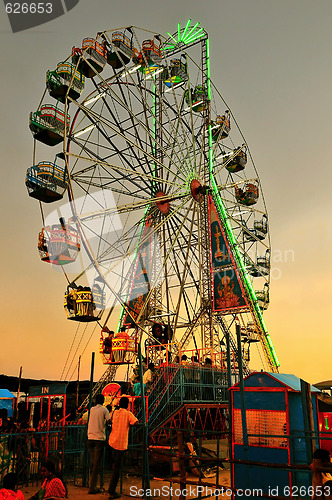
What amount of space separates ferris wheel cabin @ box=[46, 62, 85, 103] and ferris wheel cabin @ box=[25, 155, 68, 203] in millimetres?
2645

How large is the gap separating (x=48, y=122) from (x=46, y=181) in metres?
2.26

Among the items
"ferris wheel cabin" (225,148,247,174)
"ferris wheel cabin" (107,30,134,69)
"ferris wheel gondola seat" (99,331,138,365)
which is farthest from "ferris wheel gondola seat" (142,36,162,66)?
"ferris wheel gondola seat" (99,331,138,365)

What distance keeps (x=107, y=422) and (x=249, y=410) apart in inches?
98.1

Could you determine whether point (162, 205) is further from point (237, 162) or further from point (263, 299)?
point (263, 299)

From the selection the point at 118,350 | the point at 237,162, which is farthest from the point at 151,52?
the point at 118,350

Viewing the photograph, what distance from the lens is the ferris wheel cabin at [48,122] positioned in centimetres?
1694

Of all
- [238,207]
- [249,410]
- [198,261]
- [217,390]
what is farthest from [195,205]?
[249,410]

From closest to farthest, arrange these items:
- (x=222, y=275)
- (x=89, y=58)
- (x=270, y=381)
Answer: (x=270, y=381) < (x=89, y=58) < (x=222, y=275)

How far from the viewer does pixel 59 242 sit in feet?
54.0

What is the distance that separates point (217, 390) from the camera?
15523 mm

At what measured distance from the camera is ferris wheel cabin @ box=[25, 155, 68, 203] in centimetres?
1667

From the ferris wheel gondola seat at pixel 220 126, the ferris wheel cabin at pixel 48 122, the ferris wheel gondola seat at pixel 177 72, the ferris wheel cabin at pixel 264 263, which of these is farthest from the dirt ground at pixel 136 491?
the ferris wheel gondola seat at pixel 177 72

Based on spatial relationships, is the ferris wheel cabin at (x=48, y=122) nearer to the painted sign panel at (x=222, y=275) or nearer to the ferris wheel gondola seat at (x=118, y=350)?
the painted sign panel at (x=222, y=275)

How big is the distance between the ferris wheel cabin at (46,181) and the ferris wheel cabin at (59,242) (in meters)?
1.26
